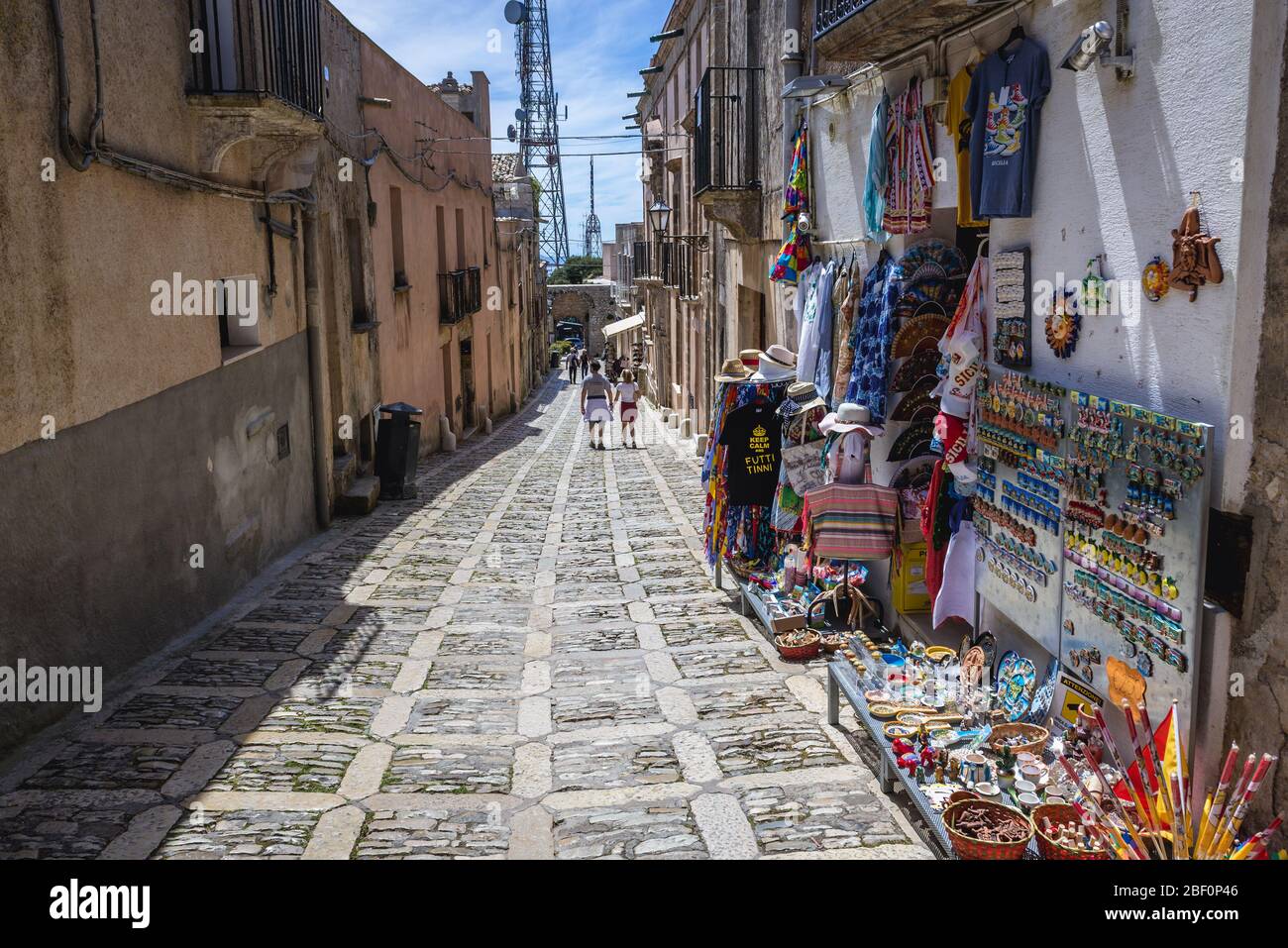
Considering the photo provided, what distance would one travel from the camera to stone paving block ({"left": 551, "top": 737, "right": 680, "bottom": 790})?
4.88 meters

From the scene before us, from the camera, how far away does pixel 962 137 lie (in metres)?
5.31

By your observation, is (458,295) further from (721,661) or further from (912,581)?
(912,581)

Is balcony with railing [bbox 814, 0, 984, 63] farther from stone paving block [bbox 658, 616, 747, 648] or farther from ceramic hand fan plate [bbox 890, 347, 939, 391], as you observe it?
stone paving block [bbox 658, 616, 747, 648]

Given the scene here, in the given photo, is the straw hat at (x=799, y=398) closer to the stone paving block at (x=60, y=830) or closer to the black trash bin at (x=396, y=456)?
the stone paving block at (x=60, y=830)

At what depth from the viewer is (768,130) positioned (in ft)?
36.9

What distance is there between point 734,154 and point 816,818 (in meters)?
9.26

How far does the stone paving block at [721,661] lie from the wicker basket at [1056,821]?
2701 mm

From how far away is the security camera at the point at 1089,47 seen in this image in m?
3.89

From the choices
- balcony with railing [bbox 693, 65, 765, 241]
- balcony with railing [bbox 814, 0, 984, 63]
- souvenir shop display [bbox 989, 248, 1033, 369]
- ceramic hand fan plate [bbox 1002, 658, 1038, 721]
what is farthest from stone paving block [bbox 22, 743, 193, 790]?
balcony with railing [bbox 693, 65, 765, 241]

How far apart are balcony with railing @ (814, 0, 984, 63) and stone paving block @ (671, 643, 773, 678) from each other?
3795mm

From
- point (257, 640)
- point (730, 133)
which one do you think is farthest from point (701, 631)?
point (730, 133)

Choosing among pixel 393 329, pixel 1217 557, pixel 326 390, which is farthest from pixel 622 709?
pixel 393 329

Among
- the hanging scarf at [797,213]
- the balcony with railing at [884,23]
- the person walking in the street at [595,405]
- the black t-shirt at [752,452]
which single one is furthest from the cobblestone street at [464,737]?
the person walking in the street at [595,405]

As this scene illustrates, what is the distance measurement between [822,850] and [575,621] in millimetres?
3672
